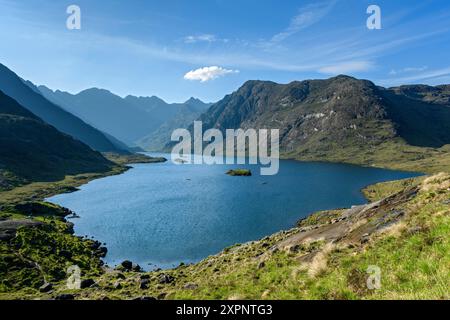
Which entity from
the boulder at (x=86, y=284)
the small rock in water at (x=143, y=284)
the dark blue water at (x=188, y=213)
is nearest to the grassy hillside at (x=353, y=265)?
Result: the small rock in water at (x=143, y=284)

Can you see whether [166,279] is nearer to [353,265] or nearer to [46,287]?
[46,287]

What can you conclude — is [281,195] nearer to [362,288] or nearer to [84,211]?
[84,211]

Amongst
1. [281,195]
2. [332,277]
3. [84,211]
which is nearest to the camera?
[332,277]

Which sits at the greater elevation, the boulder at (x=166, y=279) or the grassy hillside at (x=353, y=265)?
the grassy hillside at (x=353, y=265)

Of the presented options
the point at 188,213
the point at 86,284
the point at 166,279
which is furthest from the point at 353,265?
the point at 188,213

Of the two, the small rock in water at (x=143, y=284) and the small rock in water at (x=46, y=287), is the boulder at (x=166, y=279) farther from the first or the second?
the small rock in water at (x=46, y=287)

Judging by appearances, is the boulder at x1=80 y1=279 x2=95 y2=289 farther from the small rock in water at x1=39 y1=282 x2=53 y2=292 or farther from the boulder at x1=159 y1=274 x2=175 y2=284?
the boulder at x1=159 y1=274 x2=175 y2=284

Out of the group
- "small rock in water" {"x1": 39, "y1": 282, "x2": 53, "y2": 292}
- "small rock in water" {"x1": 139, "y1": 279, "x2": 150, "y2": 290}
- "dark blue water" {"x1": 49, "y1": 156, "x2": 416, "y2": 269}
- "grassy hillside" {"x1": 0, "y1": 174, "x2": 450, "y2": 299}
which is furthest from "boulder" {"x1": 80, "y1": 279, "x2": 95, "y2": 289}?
"dark blue water" {"x1": 49, "y1": 156, "x2": 416, "y2": 269}
